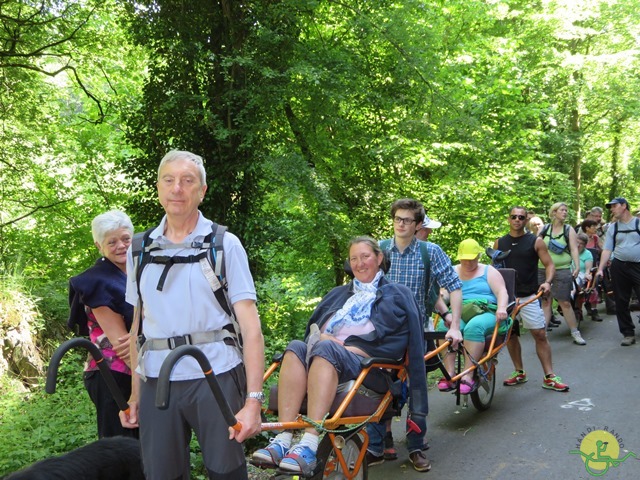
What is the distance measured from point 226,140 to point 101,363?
8.27m

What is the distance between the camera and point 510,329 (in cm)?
666

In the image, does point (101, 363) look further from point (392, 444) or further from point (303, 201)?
point (303, 201)

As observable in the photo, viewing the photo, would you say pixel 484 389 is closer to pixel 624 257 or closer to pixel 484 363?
pixel 484 363

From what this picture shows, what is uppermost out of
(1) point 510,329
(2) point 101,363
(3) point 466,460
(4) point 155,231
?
(4) point 155,231

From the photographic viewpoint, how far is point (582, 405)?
6441 mm

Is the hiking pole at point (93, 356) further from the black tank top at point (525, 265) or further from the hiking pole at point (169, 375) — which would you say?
the black tank top at point (525, 265)

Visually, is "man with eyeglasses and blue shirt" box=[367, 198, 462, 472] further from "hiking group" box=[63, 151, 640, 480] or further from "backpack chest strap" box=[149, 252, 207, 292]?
"backpack chest strap" box=[149, 252, 207, 292]

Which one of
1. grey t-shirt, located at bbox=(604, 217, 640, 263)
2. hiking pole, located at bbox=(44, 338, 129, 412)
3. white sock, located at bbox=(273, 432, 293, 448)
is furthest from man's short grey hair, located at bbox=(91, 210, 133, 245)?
grey t-shirt, located at bbox=(604, 217, 640, 263)

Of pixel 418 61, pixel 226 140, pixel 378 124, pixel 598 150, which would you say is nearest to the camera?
pixel 226 140

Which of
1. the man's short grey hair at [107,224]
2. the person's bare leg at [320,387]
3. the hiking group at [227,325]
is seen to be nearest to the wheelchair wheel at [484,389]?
the hiking group at [227,325]

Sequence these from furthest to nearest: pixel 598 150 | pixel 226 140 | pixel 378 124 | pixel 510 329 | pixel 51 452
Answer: pixel 598 150 → pixel 378 124 → pixel 226 140 → pixel 510 329 → pixel 51 452

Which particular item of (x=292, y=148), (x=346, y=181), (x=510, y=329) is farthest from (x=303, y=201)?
(x=510, y=329)

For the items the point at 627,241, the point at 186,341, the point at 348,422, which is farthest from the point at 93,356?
the point at 627,241

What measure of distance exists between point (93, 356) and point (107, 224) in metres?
1.31
